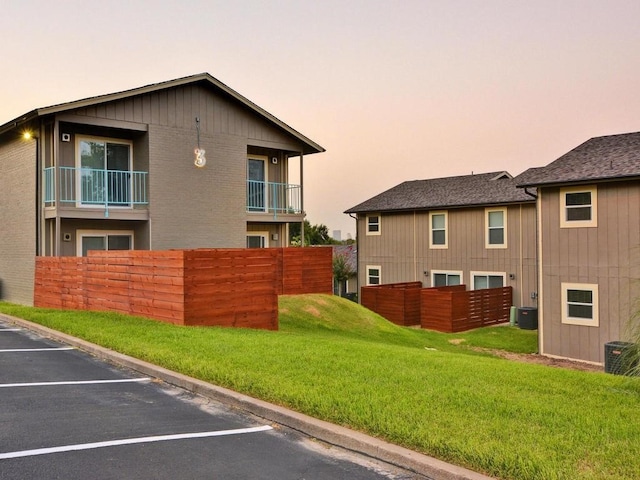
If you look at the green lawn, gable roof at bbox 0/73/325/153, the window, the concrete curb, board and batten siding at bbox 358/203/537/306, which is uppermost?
gable roof at bbox 0/73/325/153

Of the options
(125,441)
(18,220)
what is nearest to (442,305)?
(18,220)

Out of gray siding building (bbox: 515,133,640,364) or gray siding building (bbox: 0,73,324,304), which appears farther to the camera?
gray siding building (bbox: 0,73,324,304)

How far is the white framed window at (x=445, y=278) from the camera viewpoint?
2805 centimetres

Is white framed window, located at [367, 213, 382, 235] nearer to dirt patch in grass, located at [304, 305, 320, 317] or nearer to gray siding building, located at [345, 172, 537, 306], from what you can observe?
gray siding building, located at [345, 172, 537, 306]

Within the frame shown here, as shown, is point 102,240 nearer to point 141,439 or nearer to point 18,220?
point 18,220

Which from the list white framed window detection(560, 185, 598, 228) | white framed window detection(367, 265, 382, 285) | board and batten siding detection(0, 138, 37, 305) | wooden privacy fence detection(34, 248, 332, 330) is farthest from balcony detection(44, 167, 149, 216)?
white framed window detection(367, 265, 382, 285)

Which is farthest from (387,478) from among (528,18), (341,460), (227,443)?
(528,18)

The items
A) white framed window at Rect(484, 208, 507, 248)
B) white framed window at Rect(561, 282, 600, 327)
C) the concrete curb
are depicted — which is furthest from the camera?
white framed window at Rect(484, 208, 507, 248)

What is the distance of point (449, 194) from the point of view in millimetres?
28984

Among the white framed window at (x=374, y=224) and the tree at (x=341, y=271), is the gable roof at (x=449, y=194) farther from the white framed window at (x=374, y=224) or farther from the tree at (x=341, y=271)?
the tree at (x=341, y=271)

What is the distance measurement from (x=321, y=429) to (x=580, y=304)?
48.3 feet

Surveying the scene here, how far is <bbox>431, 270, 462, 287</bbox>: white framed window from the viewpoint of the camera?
28047mm

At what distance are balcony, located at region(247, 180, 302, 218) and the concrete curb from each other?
14600 millimetres

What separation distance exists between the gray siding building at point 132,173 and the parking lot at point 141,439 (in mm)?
11538
